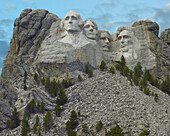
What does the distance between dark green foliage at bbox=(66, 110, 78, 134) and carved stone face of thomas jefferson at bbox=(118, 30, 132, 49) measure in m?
14.6

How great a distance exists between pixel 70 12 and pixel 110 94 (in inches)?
450

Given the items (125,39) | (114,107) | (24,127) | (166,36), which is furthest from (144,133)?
(166,36)

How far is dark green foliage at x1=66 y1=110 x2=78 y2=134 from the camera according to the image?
144 feet

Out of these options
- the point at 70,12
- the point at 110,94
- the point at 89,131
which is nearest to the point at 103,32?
the point at 70,12

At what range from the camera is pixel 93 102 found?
47.4 m

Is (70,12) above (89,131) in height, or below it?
above

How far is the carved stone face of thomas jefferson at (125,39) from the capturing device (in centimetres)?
5705

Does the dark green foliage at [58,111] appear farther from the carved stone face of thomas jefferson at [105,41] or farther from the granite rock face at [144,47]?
the carved stone face of thomas jefferson at [105,41]

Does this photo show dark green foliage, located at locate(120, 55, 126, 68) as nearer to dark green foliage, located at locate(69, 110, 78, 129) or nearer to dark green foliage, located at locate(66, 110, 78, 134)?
dark green foliage, located at locate(66, 110, 78, 134)

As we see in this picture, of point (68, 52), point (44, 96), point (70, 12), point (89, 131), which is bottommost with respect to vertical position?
point (89, 131)

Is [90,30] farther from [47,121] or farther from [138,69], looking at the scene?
[47,121]

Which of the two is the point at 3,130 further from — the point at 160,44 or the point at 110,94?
the point at 160,44

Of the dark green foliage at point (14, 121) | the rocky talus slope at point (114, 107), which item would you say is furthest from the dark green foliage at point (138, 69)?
the dark green foliage at point (14, 121)

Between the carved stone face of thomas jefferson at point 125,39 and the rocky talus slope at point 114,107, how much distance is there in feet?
18.7
